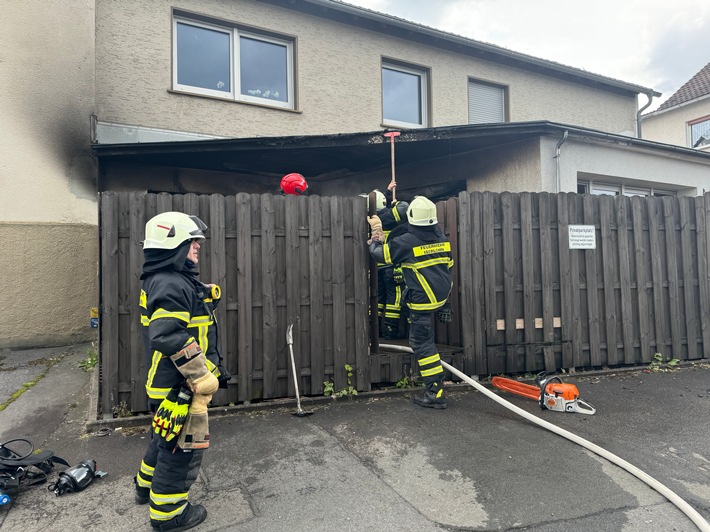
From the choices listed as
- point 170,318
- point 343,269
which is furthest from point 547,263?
point 170,318

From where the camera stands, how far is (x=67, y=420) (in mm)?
4480

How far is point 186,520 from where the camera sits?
262cm

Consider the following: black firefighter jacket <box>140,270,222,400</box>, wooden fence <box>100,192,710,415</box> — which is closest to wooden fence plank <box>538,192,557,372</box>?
wooden fence <box>100,192,710,415</box>

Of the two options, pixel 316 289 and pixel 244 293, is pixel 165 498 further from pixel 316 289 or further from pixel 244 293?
pixel 316 289

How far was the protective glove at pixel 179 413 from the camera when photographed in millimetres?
2516

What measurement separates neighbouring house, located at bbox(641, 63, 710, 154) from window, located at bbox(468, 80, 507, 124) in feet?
37.2

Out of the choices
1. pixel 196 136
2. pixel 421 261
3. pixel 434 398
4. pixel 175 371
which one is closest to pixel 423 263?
pixel 421 261

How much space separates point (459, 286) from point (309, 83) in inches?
271

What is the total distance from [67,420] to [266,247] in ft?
8.74

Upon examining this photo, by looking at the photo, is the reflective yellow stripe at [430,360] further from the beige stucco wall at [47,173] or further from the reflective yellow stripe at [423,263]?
A: the beige stucco wall at [47,173]

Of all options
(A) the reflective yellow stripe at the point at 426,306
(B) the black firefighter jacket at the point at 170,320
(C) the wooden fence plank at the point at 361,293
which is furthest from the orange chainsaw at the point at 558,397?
(B) the black firefighter jacket at the point at 170,320

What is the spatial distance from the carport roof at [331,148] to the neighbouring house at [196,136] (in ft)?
0.10

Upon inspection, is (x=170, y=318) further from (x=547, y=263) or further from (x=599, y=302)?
(x=599, y=302)

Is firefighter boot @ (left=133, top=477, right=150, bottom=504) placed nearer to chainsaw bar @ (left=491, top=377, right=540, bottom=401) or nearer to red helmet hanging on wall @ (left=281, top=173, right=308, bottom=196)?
chainsaw bar @ (left=491, top=377, right=540, bottom=401)
